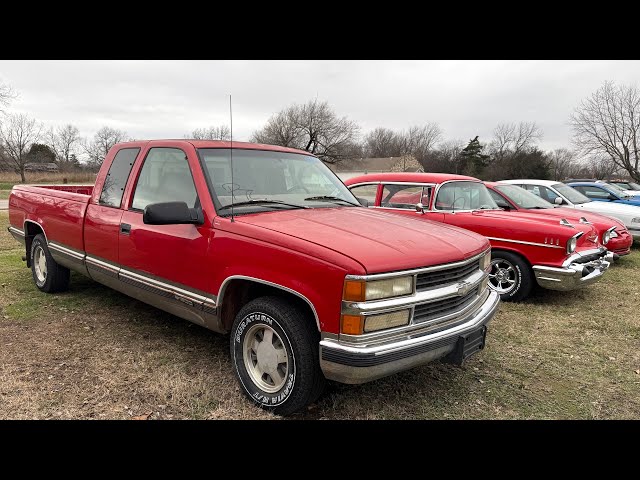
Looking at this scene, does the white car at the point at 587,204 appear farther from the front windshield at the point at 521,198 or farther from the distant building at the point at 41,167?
the distant building at the point at 41,167

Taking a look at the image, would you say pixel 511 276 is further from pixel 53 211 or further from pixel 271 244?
pixel 53 211

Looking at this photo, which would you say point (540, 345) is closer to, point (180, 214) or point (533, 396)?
point (533, 396)

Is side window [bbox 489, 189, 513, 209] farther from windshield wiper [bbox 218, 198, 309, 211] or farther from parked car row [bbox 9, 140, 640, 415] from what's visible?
windshield wiper [bbox 218, 198, 309, 211]

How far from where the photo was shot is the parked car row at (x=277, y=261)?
2627 millimetres

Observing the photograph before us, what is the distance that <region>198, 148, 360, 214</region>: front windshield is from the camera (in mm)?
3561

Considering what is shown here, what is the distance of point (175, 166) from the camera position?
3855mm

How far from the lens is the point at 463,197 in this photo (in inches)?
269

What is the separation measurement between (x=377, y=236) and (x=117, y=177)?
2.94 metres

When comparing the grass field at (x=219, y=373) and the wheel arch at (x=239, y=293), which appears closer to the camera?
the wheel arch at (x=239, y=293)

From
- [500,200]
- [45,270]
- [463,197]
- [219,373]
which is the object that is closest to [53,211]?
[45,270]

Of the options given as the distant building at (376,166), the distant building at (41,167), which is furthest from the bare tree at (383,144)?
the distant building at (41,167)

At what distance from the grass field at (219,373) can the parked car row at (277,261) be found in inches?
19.7

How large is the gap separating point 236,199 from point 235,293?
75 cm

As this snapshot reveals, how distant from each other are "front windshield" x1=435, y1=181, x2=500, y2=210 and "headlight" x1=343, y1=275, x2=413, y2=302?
422 cm
